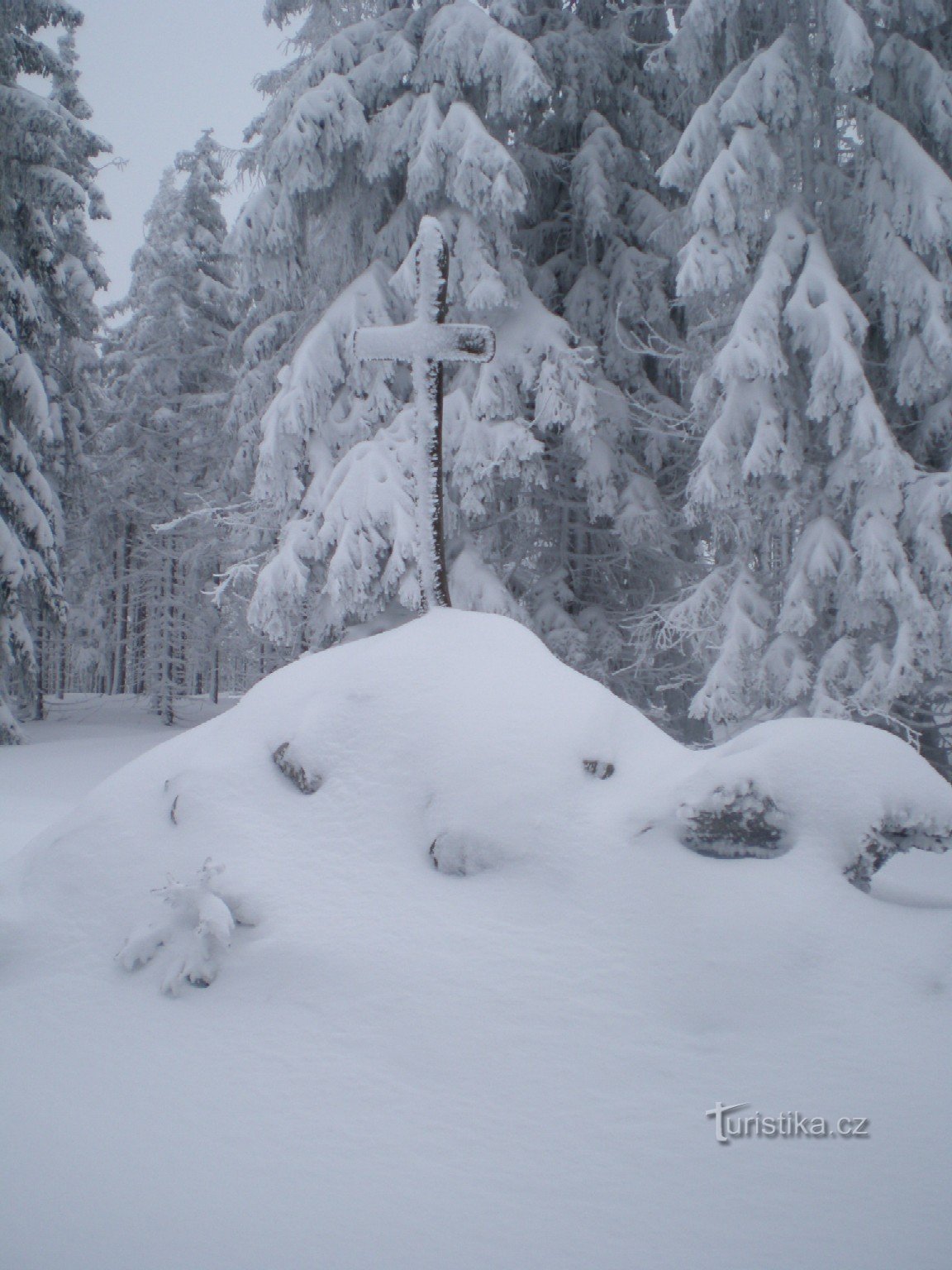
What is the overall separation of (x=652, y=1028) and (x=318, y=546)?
6.48 metres

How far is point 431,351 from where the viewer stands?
5.59 m

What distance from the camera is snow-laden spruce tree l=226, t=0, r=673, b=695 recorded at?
8.85 meters

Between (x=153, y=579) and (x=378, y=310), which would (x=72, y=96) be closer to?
(x=153, y=579)

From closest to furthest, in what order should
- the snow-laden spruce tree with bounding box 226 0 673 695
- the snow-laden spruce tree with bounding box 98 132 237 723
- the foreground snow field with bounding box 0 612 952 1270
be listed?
the foreground snow field with bounding box 0 612 952 1270, the snow-laden spruce tree with bounding box 226 0 673 695, the snow-laden spruce tree with bounding box 98 132 237 723

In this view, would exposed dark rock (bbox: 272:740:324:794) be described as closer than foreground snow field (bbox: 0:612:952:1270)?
No

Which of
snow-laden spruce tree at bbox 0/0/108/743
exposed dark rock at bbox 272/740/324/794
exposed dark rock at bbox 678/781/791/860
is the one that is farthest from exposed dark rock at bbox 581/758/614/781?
snow-laden spruce tree at bbox 0/0/108/743

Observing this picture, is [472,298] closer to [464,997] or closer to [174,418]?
[464,997]

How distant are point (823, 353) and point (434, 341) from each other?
3.94 metres

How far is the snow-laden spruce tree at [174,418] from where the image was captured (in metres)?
19.1

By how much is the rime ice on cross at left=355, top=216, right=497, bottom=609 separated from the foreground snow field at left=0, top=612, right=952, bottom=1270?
32.9 inches

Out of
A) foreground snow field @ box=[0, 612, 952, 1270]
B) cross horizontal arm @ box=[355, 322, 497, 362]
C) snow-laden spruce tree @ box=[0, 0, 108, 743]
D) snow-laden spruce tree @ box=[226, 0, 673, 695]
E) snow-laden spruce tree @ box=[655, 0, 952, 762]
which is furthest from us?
snow-laden spruce tree @ box=[0, 0, 108, 743]

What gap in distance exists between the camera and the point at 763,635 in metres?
8.01

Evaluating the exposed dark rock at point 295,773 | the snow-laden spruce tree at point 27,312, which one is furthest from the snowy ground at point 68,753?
the exposed dark rock at point 295,773

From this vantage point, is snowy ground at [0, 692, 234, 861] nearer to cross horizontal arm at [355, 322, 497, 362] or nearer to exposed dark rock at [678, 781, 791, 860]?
cross horizontal arm at [355, 322, 497, 362]
